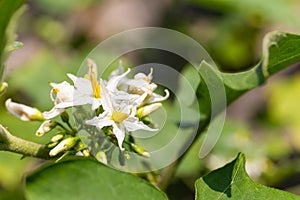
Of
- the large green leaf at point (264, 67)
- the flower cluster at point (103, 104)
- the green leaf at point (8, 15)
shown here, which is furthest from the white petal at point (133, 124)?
the green leaf at point (8, 15)

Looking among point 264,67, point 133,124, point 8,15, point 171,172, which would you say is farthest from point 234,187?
point 8,15

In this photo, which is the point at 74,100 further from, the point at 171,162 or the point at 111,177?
the point at 171,162

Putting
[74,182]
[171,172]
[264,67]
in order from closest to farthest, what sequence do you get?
[74,182] → [264,67] → [171,172]

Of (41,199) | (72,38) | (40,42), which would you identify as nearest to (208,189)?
(41,199)

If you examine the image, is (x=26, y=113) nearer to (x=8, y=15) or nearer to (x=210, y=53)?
(x=8, y=15)

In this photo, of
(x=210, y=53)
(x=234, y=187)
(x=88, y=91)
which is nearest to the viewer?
(x=234, y=187)

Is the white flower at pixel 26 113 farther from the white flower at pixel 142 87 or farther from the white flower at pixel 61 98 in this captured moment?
the white flower at pixel 142 87

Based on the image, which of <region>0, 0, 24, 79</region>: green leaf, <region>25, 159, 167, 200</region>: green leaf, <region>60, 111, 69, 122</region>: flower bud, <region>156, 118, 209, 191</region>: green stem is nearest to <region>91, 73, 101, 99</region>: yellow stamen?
<region>60, 111, 69, 122</region>: flower bud
